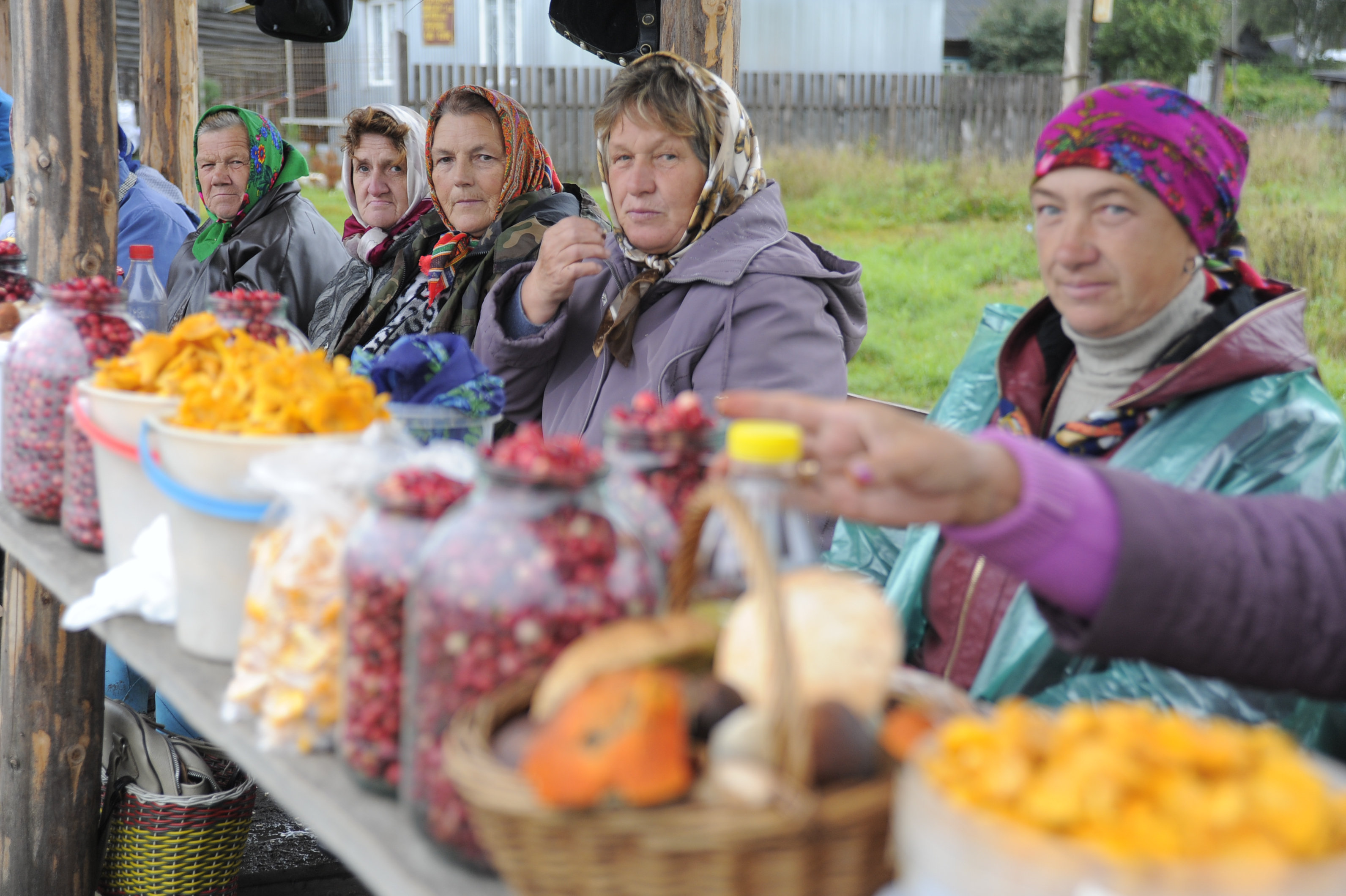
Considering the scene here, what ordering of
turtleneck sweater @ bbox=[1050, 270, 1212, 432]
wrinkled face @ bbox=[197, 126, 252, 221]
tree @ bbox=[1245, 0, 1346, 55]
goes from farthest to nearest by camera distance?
tree @ bbox=[1245, 0, 1346, 55]
wrinkled face @ bbox=[197, 126, 252, 221]
turtleneck sweater @ bbox=[1050, 270, 1212, 432]

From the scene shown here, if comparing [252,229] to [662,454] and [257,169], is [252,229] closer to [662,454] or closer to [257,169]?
[257,169]

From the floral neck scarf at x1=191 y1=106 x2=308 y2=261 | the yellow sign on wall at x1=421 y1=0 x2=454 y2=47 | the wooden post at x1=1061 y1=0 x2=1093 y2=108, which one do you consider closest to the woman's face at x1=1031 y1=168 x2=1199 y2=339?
the wooden post at x1=1061 y1=0 x2=1093 y2=108

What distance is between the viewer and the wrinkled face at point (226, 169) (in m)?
4.19

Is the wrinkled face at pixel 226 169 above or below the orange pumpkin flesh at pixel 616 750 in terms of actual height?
above

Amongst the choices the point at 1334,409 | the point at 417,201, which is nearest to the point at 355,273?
the point at 417,201

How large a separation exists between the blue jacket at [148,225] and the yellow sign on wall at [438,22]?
23.7 feet

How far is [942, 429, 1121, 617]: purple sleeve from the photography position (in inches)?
37.5

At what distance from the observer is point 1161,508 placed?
0.99 m

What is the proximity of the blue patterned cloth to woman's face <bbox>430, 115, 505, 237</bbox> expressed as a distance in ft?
5.67

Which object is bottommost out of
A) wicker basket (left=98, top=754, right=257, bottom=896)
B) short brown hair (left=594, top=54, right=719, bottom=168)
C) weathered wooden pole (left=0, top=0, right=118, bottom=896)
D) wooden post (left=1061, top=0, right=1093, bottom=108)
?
wicker basket (left=98, top=754, right=257, bottom=896)

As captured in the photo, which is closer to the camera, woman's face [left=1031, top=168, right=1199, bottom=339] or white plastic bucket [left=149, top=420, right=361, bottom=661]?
white plastic bucket [left=149, top=420, right=361, bottom=661]

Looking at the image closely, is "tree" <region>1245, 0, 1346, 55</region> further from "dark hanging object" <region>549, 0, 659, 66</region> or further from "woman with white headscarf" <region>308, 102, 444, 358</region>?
"woman with white headscarf" <region>308, 102, 444, 358</region>

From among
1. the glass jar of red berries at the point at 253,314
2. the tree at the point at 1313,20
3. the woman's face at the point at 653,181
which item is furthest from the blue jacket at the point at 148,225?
the tree at the point at 1313,20

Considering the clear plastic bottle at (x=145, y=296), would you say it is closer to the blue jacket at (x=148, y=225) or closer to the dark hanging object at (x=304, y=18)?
the blue jacket at (x=148, y=225)
